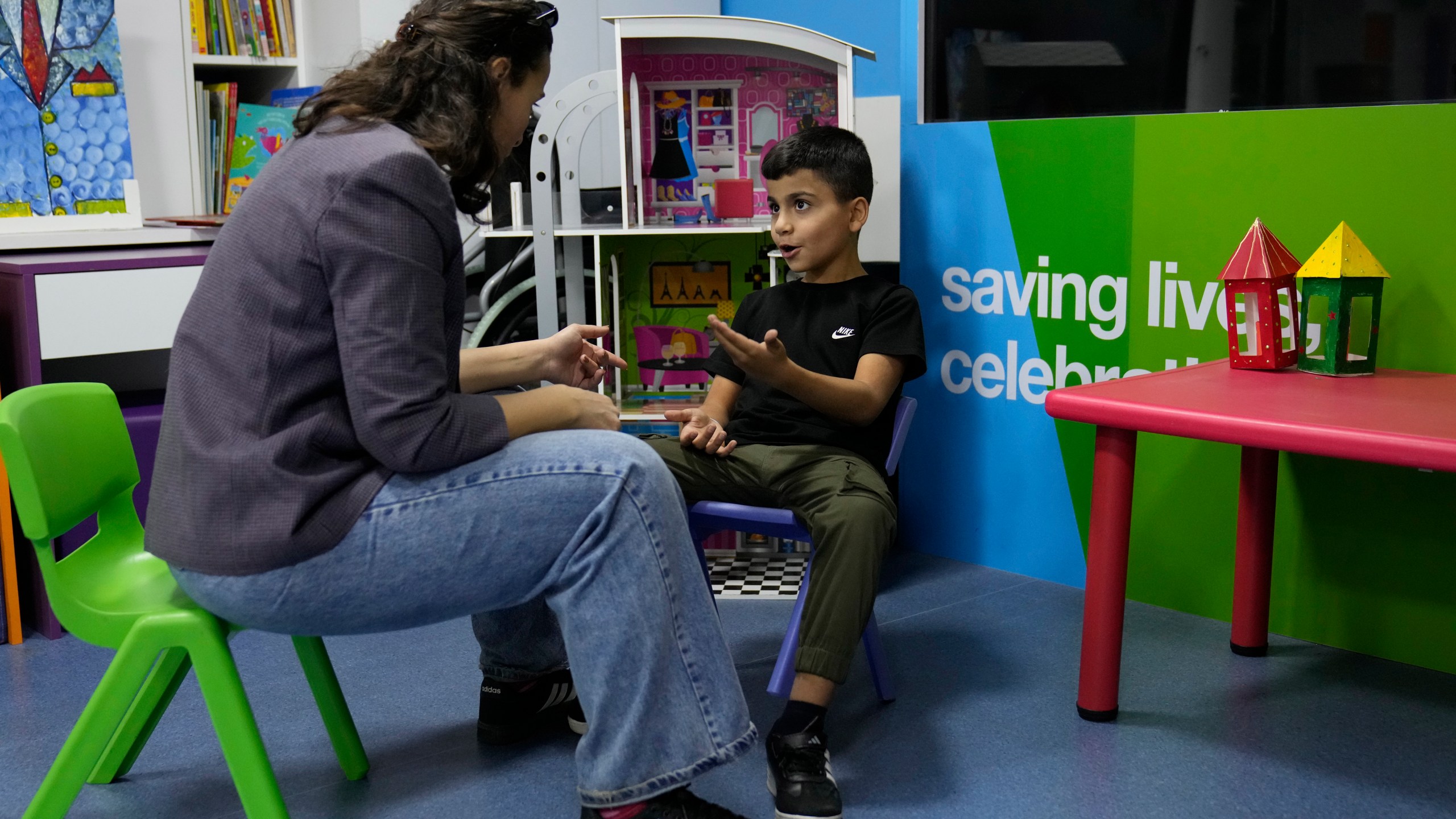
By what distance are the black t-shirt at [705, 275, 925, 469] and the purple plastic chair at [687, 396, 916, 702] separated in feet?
0.25

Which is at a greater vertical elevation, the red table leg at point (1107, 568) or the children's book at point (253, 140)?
the children's book at point (253, 140)

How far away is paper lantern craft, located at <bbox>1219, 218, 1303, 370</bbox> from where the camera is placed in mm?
2090

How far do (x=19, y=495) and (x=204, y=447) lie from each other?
27cm

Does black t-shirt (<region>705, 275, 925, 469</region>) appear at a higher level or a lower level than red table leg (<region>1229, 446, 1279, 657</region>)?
higher

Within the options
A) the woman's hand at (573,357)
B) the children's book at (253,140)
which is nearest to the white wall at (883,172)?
the woman's hand at (573,357)

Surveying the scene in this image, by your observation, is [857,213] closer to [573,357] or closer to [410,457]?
[573,357]

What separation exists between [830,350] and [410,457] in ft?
3.57

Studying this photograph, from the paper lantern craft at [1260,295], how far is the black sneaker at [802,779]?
1.07 meters

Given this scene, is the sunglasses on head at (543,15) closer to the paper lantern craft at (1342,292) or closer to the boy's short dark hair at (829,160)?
the boy's short dark hair at (829,160)

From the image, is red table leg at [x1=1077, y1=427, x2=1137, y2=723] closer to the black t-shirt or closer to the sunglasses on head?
the black t-shirt

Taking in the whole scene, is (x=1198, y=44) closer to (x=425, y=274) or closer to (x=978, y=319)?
(x=978, y=319)

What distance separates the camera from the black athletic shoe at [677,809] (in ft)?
4.86

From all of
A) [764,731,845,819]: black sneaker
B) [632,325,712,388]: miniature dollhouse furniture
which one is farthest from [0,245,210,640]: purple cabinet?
[764,731,845,819]: black sneaker

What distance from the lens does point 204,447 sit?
4.45ft
